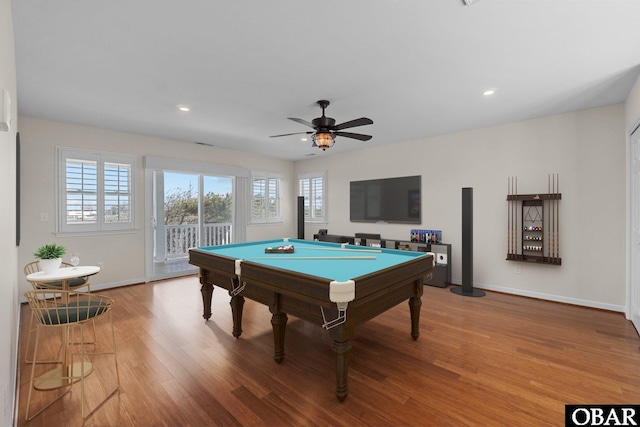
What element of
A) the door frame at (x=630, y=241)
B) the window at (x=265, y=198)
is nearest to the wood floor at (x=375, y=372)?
the door frame at (x=630, y=241)

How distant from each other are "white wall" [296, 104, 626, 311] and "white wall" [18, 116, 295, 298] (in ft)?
11.1

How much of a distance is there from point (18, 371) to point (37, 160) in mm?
3082

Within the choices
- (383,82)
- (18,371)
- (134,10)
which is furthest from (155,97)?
(18,371)

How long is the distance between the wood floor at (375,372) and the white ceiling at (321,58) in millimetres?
2567

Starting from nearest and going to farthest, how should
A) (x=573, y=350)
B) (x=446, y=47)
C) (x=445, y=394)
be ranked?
(x=445, y=394)
(x=446, y=47)
(x=573, y=350)

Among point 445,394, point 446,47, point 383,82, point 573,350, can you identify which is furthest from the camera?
point 383,82

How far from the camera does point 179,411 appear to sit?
1.84 m

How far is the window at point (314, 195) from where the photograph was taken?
Answer: 6887 mm

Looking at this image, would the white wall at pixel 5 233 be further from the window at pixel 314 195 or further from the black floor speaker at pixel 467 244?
the window at pixel 314 195

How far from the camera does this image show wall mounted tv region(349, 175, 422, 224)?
5.34 m

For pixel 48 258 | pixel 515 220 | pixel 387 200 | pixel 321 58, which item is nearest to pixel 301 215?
pixel 387 200

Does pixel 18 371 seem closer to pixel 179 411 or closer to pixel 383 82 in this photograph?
pixel 179 411

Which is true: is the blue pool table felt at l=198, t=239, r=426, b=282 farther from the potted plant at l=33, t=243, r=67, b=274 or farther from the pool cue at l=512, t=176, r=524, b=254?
the pool cue at l=512, t=176, r=524, b=254

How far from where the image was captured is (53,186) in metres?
4.14
